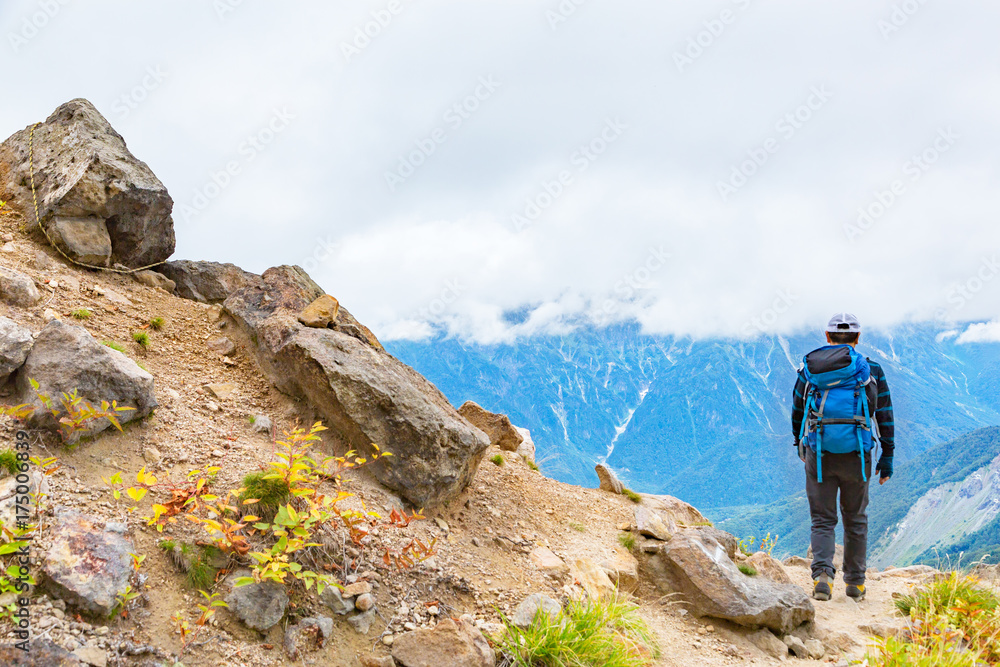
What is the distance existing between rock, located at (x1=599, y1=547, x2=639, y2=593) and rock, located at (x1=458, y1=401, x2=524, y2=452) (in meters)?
4.55

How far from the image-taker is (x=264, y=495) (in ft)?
18.5

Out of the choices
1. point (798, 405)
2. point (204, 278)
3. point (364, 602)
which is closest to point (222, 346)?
point (204, 278)

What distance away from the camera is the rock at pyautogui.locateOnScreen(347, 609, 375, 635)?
5285mm

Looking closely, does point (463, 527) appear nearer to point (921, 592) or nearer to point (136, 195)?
point (921, 592)

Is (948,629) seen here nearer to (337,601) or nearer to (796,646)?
(796,646)

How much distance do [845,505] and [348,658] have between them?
792 cm

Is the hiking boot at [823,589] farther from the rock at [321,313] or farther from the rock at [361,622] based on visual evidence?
the rock at [321,313]

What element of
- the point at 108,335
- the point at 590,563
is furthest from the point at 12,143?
the point at 590,563

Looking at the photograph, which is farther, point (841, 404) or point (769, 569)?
point (769, 569)

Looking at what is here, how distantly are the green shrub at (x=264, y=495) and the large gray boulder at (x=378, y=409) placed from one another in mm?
2062

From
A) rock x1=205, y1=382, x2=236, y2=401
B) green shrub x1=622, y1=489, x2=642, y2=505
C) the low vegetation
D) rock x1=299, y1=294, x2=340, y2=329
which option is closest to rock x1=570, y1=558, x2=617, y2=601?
the low vegetation

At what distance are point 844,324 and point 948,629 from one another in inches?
171

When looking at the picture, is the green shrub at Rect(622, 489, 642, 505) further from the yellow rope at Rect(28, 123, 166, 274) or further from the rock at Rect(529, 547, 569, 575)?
the yellow rope at Rect(28, 123, 166, 274)

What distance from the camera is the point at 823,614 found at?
8.64 metres
